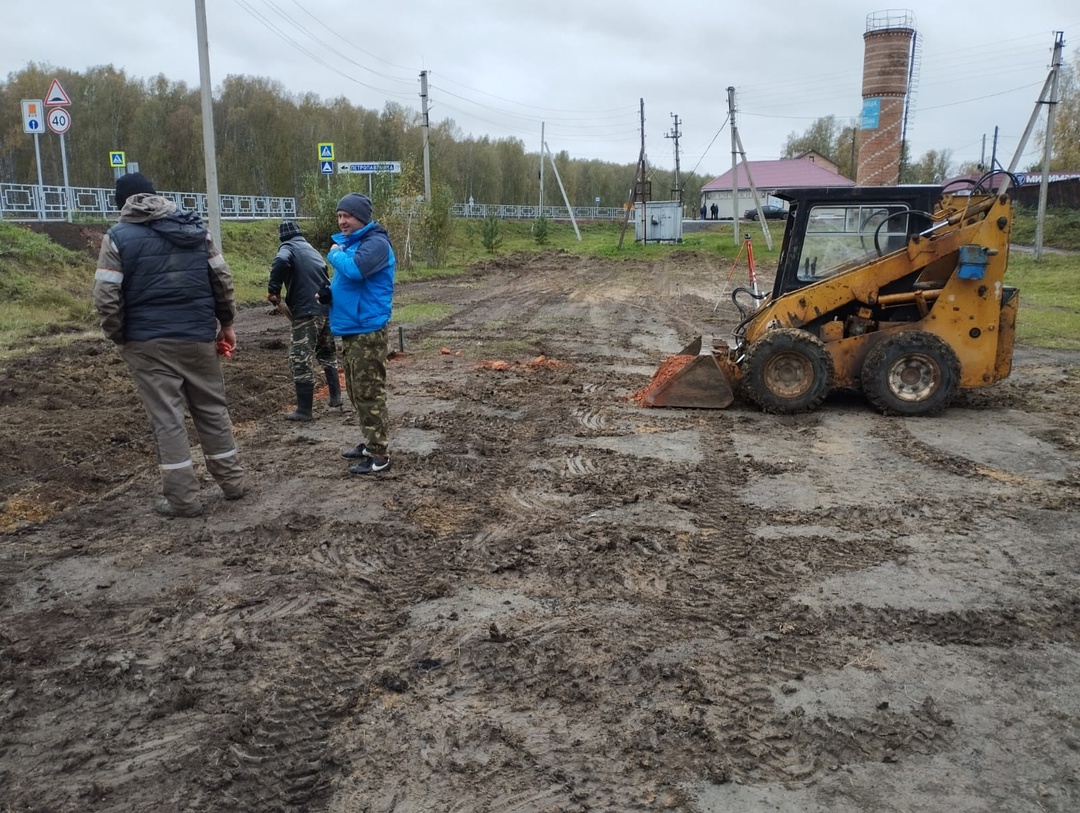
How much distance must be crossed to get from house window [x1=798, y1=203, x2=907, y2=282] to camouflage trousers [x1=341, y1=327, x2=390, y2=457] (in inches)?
196

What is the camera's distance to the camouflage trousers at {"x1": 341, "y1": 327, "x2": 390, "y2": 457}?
606cm

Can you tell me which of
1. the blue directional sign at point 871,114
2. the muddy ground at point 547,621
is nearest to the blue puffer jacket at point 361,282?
the muddy ground at point 547,621

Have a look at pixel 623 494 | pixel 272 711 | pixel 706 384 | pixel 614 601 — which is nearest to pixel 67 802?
pixel 272 711

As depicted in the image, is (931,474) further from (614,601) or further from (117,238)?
(117,238)

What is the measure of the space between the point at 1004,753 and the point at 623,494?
10.6 ft

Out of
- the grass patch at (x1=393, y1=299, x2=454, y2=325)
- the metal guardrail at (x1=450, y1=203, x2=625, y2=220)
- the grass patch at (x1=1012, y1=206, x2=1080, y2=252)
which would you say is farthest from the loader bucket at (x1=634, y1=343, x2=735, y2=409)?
the metal guardrail at (x1=450, y1=203, x2=625, y2=220)

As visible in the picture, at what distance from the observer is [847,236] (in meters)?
8.88

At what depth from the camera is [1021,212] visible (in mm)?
42281

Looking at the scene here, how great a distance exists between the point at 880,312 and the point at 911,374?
0.74 metres

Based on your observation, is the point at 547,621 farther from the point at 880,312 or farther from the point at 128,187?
the point at 880,312

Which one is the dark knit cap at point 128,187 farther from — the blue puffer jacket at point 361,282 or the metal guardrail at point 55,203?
the metal guardrail at point 55,203

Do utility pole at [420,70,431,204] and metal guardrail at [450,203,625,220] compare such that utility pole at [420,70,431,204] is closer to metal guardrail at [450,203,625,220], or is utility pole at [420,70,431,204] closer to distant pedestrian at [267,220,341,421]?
metal guardrail at [450,203,625,220]

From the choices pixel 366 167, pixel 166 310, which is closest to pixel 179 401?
pixel 166 310

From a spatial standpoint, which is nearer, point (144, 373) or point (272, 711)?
point (272, 711)
